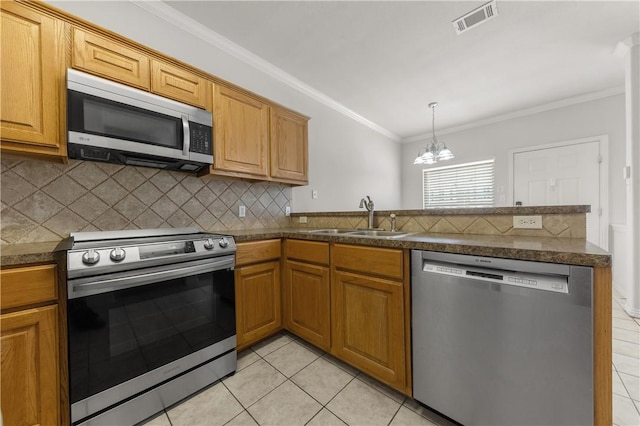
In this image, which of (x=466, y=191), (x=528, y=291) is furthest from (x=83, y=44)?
(x=466, y=191)

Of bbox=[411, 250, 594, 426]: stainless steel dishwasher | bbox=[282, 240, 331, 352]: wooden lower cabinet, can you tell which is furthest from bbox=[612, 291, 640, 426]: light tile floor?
bbox=[282, 240, 331, 352]: wooden lower cabinet

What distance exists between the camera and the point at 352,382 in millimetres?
1509

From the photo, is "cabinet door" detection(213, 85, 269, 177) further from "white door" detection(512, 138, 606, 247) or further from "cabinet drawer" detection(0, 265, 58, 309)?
"white door" detection(512, 138, 606, 247)

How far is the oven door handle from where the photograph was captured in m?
1.07

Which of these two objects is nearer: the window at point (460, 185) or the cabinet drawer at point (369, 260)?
the cabinet drawer at point (369, 260)

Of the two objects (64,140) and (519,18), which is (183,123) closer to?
(64,140)

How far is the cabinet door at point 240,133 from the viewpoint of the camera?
1904 millimetres

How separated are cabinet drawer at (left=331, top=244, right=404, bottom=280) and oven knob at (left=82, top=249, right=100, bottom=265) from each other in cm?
124

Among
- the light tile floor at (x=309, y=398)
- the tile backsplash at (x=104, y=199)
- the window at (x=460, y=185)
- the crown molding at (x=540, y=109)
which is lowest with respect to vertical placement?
the light tile floor at (x=309, y=398)

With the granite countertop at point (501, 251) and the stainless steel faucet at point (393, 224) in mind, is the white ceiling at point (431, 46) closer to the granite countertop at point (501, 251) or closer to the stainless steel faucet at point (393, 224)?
the stainless steel faucet at point (393, 224)

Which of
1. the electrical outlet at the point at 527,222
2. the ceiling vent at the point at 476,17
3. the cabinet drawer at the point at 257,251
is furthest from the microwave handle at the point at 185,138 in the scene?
the ceiling vent at the point at 476,17

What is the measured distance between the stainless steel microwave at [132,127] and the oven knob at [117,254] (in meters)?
0.64

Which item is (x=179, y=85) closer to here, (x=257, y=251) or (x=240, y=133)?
(x=240, y=133)

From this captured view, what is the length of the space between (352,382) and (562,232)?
1.50 metres
